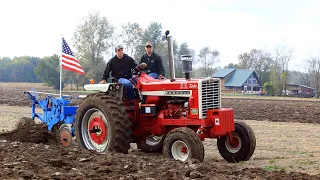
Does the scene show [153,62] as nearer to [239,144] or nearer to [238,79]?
[239,144]

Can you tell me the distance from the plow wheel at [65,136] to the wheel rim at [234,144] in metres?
3.73

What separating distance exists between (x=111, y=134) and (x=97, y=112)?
0.80m

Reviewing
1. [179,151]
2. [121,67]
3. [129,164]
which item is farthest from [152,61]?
[129,164]

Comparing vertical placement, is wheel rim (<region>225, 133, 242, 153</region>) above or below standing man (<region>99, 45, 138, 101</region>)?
below

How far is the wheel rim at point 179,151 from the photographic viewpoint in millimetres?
8250

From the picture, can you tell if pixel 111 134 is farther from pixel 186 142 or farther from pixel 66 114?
pixel 66 114

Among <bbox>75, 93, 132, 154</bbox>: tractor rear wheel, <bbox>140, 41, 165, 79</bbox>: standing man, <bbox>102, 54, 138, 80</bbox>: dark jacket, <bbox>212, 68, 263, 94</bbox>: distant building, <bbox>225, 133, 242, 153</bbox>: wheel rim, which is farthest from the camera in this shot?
<bbox>212, 68, 263, 94</bbox>: distant building

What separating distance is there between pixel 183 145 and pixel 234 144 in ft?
4.83

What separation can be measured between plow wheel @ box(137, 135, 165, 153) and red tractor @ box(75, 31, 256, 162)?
511 millimetres

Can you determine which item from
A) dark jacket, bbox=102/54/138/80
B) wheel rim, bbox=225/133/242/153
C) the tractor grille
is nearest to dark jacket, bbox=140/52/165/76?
dark jacket, bbox=102/54/138/80

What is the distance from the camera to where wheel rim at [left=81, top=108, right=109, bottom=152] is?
9469mm

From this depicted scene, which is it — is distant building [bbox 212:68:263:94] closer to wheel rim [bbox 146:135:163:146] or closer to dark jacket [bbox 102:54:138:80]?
wheel rim [bbox 146:135:163:146]

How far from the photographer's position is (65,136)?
11.0m

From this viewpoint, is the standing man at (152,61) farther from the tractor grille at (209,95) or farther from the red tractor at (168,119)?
the tractor grille at (209,95)
